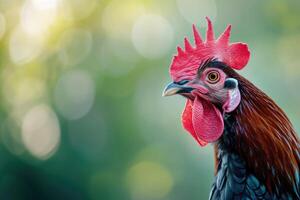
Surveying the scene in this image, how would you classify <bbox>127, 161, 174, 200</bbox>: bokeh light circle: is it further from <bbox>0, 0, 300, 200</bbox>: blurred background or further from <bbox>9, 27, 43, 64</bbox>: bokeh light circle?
<bbox>9, 27, 43, 64</bbox>: bokeh light circle

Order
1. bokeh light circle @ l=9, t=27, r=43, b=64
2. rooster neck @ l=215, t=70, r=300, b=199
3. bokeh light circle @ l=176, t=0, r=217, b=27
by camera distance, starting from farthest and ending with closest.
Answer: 1. bokeh light circle @ l=9, t=27, r=43, b=64
2. bokeh light circle @ l=176, t=0, r=217, b=27
3. rooster neck @ l=215, t=70, r=300, b=199

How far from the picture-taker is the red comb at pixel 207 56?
2.49 m

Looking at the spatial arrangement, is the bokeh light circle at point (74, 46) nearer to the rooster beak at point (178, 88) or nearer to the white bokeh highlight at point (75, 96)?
the white bokeh highlight at point (75, 96)

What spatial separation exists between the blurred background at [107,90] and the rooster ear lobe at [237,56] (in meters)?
3.07

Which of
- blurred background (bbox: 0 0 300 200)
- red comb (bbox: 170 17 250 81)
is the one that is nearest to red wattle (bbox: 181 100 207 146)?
red comb (bbox: 170 17 250 81)

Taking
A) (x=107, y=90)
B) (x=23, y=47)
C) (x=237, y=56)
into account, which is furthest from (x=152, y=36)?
(x=237, y=56)

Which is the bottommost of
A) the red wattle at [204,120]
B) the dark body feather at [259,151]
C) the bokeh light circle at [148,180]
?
the dark body feather at [259,151]

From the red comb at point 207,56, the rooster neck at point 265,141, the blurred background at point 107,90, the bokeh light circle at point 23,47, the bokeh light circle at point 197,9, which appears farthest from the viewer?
the bokeh light circle at point 23,47

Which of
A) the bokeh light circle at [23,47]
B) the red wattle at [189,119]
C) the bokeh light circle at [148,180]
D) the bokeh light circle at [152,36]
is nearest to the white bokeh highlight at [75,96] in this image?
the bokeh light circle at [23,47]

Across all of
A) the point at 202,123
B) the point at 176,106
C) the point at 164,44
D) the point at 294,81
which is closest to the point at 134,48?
the point at 164,44

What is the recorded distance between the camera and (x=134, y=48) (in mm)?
6062

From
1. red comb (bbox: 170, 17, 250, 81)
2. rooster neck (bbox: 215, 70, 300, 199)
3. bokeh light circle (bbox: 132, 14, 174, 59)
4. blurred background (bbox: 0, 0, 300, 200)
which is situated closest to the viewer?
rooster neck (bbox: 215, 70, 300, 199)

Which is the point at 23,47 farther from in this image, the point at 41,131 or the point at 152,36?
the point at 152,36

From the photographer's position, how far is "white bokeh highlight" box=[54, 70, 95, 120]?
19.6ft
